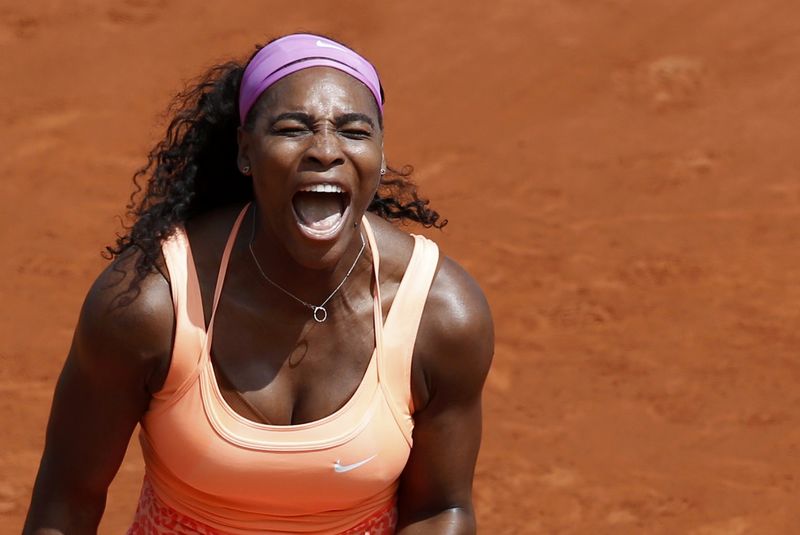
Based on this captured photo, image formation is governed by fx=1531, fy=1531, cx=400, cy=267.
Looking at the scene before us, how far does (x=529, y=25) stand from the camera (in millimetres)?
9016

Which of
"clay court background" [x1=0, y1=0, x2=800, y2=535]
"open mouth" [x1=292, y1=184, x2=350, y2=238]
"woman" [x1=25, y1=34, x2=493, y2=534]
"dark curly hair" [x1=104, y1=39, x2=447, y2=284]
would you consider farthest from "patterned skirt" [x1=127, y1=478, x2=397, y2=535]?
"clay court background" [x1=0, y1=0, x2=800, y2=535]

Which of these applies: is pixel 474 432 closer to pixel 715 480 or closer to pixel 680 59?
pixel 715 480

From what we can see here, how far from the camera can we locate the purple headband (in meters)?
2.88

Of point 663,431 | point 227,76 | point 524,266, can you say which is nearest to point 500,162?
point 524,266

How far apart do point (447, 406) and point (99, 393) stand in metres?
0.68

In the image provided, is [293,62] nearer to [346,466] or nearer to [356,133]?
[356,133]

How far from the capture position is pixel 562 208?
25.1 feet

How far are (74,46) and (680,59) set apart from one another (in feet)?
11.4

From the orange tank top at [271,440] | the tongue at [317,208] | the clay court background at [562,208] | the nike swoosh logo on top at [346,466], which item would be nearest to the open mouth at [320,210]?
the tongue at [317,208]

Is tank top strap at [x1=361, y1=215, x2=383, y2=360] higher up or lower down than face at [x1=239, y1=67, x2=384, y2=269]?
lower down

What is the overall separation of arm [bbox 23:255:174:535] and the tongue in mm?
293

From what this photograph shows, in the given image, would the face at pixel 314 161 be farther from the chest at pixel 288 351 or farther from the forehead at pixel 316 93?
the chest at pixel 288 351

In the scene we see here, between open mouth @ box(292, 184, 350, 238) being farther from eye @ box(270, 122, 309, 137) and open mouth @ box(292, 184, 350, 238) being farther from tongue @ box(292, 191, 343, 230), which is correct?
eye @ box(270, 122, 309, 137)

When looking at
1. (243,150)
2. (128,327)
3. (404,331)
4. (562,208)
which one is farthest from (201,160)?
(562,208)
